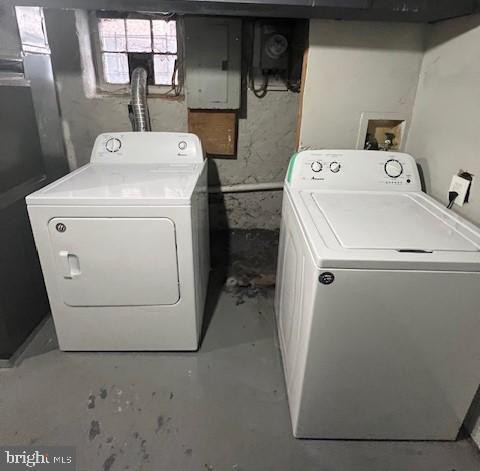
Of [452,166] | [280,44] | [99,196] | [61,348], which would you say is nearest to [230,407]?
[61,348]

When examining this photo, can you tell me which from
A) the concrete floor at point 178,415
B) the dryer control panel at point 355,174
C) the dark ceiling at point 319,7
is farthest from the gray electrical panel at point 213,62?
the concrete floor at point 178,415

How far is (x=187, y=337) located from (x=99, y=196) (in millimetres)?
812

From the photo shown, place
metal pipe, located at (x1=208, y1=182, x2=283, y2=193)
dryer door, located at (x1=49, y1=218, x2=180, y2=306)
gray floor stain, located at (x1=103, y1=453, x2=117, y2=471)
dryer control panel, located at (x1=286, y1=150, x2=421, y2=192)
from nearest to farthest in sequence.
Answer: gray floor stain, located at (x1=103, y1=453, x2=117, y2=471) < dryer door, located at (x1=49, y1=218, x2=180, y2=306) < dryer control panel, located at (x1=286, y1=150, x2=421, y2=192) < metal pipe, located at (x1=208, y1=182, x2=283, y2=193)

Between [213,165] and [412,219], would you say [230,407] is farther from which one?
[213,165]

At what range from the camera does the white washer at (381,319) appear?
998mm

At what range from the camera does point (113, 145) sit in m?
1.98

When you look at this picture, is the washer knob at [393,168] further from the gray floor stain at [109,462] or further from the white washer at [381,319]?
the gray floor stain at [109,462]

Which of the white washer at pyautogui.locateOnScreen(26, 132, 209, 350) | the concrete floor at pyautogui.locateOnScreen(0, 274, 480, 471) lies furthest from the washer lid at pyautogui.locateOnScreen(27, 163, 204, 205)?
the concrete floor at pyautogui.locateOnScreen(0, 274, 480, 471)

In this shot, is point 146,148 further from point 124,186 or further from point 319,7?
point 319,7

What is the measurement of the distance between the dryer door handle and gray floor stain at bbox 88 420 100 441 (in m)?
0.63

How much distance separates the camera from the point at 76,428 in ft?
4.37

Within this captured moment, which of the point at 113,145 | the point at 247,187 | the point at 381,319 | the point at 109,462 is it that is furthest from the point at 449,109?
the point at 109,462

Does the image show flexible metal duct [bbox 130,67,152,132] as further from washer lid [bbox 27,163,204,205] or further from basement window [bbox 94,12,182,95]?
washer lid [bbox 27,163,204,205]

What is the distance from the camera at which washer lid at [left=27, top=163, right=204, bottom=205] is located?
137cm
